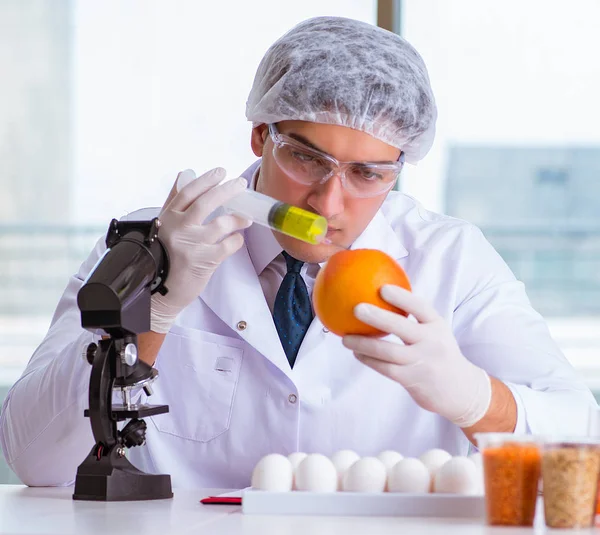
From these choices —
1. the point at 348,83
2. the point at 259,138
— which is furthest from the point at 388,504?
the point at 259,138

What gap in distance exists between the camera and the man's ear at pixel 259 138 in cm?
202

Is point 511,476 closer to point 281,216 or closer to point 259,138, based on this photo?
point 281,216

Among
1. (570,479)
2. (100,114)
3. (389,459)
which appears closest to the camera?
(570,479)

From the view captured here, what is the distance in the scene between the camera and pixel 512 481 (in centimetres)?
112

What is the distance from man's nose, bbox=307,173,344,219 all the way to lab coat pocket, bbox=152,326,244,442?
1.20 ft

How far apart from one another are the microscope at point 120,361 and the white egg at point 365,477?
0.32m

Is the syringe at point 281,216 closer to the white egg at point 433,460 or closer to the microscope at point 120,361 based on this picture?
the microscope at point 120,361

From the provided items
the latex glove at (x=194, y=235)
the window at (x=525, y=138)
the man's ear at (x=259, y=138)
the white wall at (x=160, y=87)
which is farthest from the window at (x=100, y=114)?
the latex glove at (x=194, y=235)

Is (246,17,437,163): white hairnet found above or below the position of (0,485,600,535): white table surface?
above

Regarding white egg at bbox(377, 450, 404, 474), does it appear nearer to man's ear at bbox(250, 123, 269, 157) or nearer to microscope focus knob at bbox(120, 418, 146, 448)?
microscope focus knob at bbox(120, 418, 146, 448)

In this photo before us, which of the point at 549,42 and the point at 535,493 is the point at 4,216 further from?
the point at 535,493

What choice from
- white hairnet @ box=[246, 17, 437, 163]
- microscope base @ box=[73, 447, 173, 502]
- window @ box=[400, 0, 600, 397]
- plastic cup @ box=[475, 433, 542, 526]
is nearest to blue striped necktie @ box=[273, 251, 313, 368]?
white hairnet @ box=[246, 17, 437, 163]

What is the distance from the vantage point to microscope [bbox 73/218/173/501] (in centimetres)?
127

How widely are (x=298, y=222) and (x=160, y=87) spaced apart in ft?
9.25
